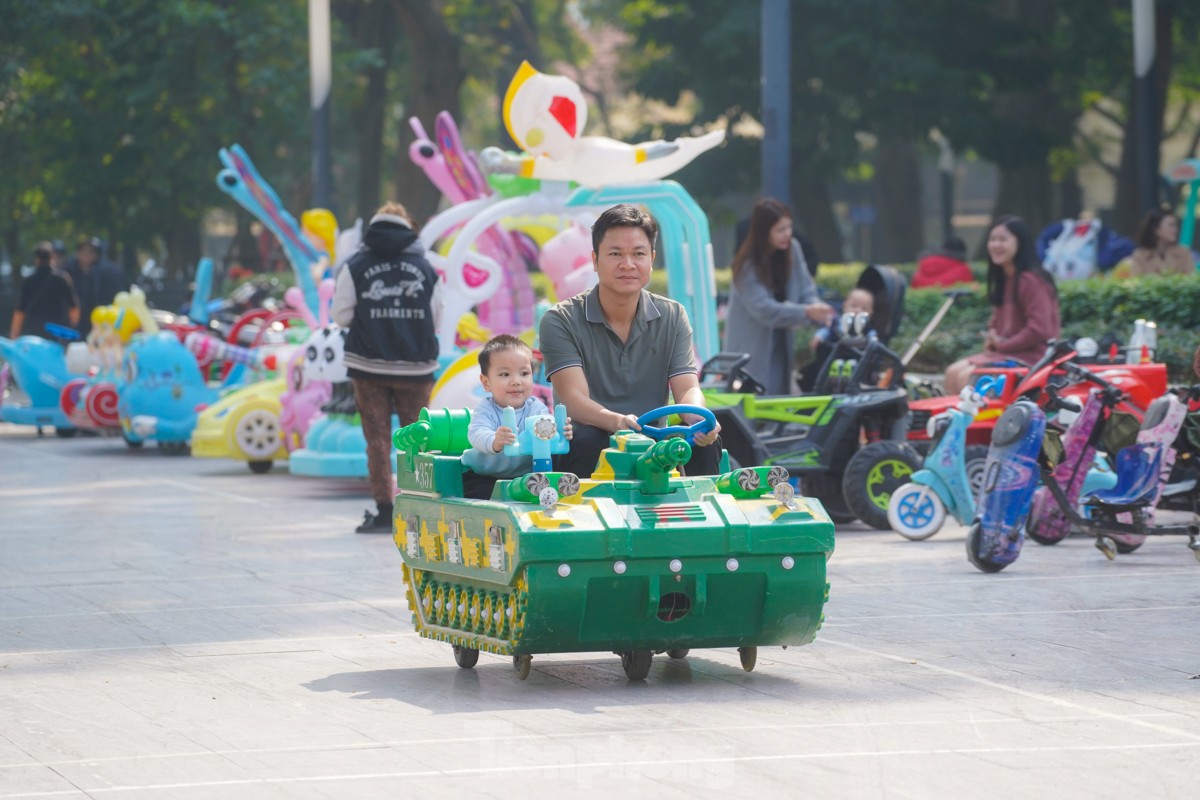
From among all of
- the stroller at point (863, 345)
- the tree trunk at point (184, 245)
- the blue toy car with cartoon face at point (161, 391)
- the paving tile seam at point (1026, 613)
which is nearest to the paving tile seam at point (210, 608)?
the paving tile seam at point (1026, 613)

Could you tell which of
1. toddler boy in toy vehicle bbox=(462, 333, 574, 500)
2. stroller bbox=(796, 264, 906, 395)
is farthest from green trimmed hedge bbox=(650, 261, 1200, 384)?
toddler boy in toy vehicle bbox=(462, 333, 574, 500)

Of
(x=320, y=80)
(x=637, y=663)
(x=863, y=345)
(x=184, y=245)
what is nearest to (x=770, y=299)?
(x=863, y=345)

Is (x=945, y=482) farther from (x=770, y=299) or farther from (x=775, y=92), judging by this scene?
(x=775, y=92)

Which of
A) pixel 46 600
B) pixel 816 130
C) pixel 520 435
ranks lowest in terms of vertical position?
pixel 46 600

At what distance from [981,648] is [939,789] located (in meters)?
2.48

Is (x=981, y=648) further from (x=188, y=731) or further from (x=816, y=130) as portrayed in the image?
(x=816, y=130)

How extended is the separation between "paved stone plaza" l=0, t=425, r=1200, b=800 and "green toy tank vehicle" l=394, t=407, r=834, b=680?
205mm

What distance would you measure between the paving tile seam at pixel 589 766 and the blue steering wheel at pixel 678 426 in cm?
155

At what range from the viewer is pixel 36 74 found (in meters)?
35.6

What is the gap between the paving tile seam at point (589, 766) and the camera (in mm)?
5684

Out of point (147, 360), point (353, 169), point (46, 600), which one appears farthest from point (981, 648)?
point (353, 169)

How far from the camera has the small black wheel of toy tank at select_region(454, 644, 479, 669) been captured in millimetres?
7585

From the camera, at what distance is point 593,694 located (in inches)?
276

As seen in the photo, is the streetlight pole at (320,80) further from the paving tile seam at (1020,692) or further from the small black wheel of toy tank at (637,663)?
the small black wheel of toy tank at (637,663)
